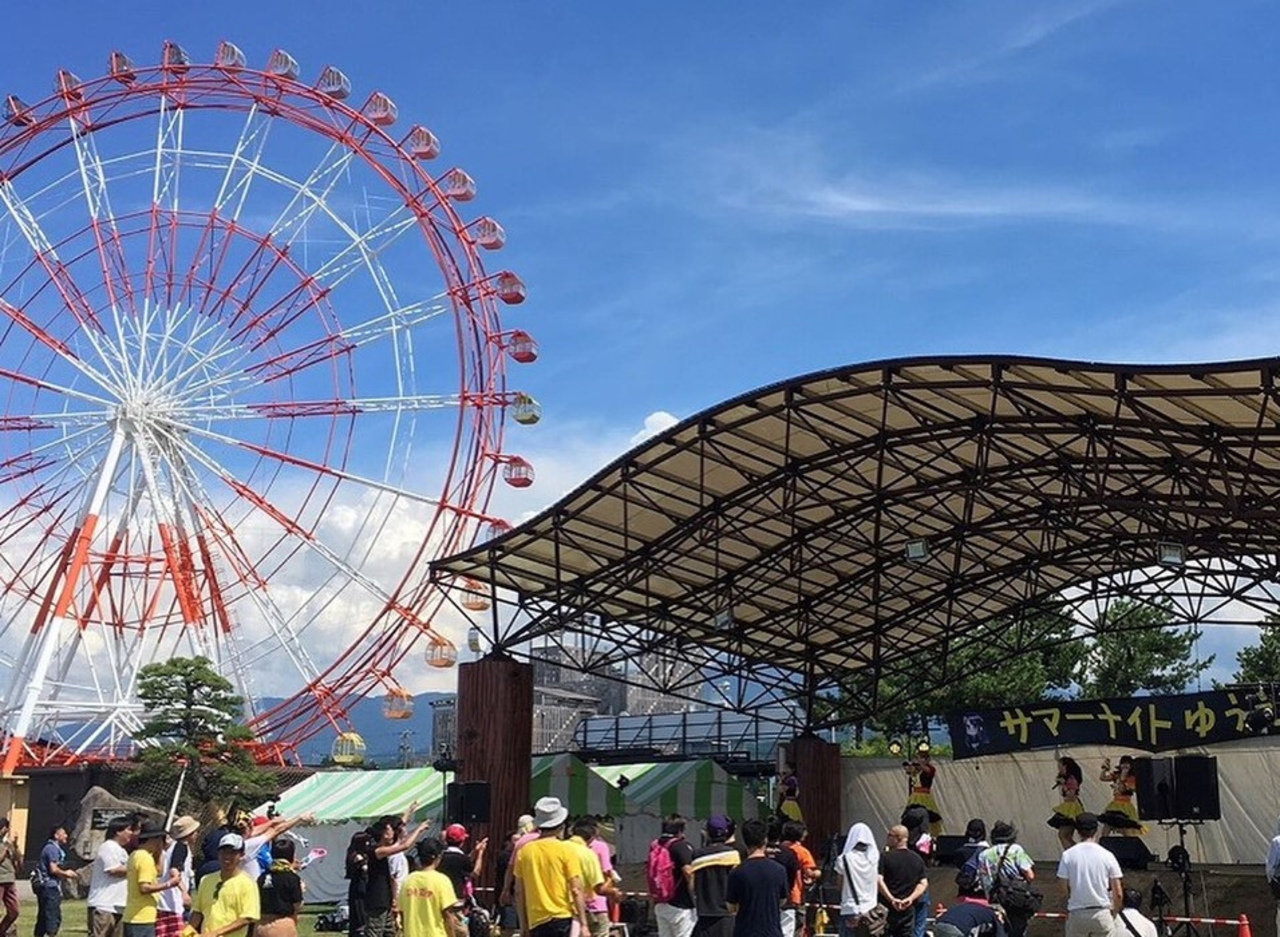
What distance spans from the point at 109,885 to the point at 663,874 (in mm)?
3794

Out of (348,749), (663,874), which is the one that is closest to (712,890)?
(663,874)

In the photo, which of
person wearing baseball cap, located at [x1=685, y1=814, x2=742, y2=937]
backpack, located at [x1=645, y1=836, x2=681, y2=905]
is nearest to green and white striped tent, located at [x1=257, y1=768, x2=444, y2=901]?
backpack, located at [x1=645, y1=836, x2=681, y2=905]

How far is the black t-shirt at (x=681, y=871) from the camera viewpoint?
9.76 meters

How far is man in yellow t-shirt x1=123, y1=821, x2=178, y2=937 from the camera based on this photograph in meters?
8.41

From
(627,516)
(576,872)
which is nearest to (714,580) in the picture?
(627,516)

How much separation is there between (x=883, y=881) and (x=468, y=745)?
1204 cm

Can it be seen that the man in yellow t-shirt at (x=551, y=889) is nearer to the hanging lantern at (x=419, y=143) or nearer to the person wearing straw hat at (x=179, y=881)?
the person wearing straw hat at (x=179, y=881)

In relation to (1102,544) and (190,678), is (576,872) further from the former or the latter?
(190,678)

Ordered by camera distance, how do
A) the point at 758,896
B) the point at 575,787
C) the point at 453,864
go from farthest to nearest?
the point at 575,787 < the point at 453,864 < the point at 758,896

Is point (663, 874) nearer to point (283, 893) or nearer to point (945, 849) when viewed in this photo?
point (283, 893)

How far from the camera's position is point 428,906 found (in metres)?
7.37

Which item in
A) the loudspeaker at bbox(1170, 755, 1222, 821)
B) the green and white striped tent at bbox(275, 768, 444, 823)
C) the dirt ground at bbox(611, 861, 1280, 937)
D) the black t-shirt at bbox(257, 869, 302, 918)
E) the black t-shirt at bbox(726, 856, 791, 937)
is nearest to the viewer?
the black t-shirt at bbox(257, 869, 302, 918)

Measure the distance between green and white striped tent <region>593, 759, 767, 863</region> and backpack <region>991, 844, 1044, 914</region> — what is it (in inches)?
574

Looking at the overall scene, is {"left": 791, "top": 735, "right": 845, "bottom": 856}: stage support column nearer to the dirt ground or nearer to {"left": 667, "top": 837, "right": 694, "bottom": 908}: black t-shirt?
the dirt ground
